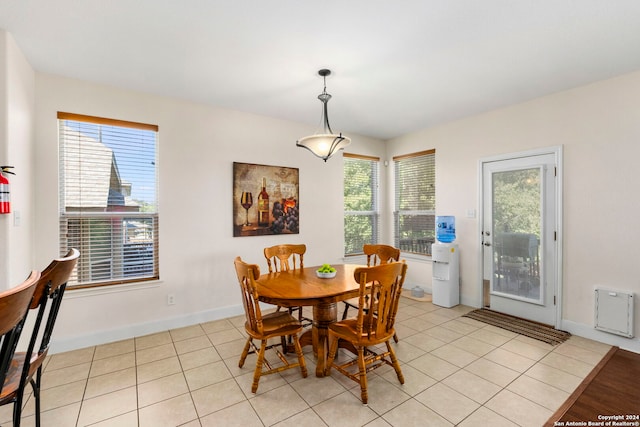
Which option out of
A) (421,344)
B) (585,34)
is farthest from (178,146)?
(585,34)

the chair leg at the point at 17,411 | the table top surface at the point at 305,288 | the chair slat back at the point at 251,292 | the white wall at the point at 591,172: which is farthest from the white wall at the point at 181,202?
the white wall at the point at 591,172

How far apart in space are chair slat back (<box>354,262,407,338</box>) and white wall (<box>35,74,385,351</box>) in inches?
88.7

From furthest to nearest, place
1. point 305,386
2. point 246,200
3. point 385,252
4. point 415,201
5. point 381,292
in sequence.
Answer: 1. point 415,201
2. point 246,200
3. point 385,252
4. point 305,386
5. point 381,292

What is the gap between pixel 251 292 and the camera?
2.19 metres

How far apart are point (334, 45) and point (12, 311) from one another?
2480 millimetres

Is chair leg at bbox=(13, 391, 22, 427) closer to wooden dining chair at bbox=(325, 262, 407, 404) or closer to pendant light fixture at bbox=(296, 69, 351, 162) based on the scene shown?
wooden dining chair at bbox=(325, 262, 407, 404)

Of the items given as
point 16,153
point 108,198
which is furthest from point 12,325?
point 108,198

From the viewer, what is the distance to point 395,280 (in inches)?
84.8

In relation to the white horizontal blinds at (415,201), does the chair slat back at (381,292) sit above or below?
below

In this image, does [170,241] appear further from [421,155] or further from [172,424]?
[421,155]

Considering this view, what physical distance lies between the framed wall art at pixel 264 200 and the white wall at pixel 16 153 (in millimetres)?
1932

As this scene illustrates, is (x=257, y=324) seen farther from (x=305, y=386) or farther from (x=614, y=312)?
(x=614, y=312)

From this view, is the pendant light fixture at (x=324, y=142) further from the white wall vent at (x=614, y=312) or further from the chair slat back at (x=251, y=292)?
the white wall vent at (x=614, y=312)

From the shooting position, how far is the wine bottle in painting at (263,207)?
13.3 feet
